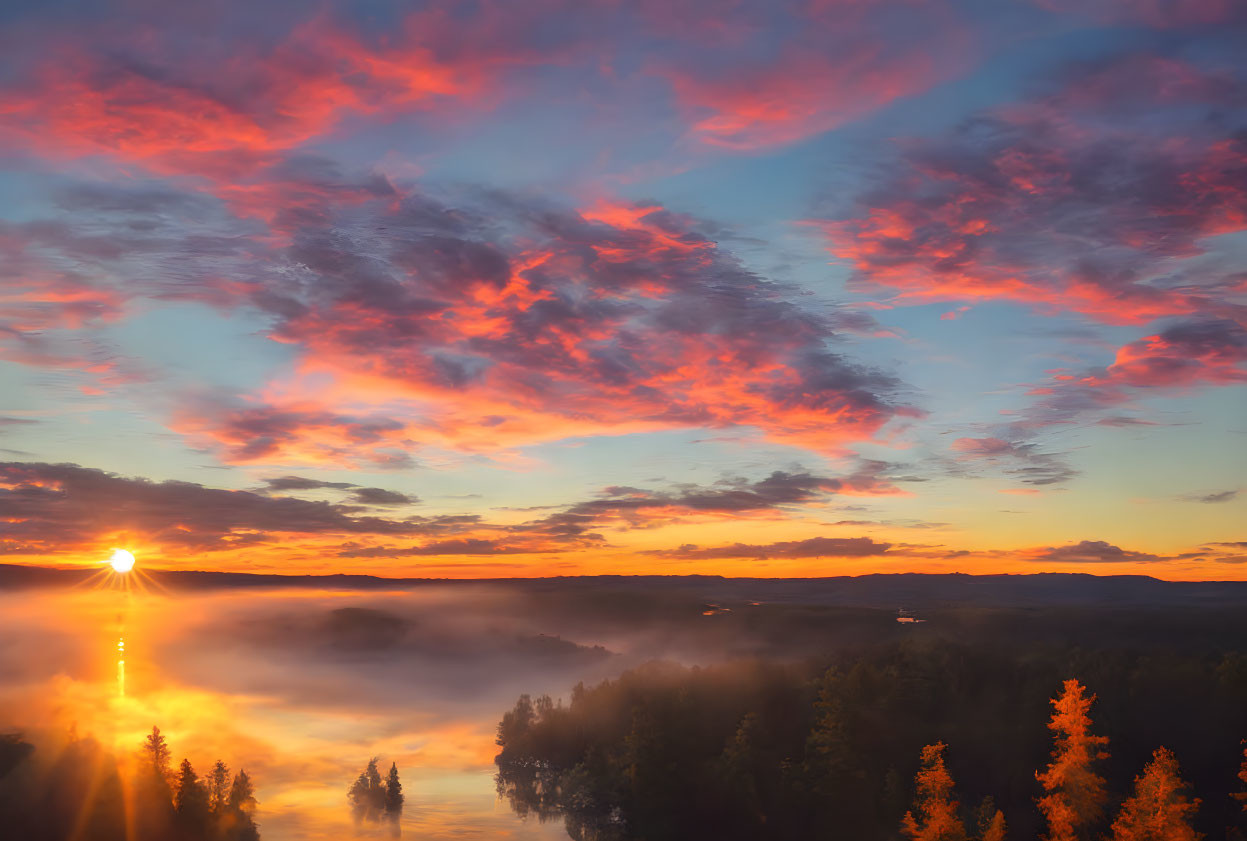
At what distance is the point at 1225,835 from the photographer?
96.9 m

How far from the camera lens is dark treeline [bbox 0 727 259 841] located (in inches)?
5659

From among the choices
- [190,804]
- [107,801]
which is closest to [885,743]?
[190,804]

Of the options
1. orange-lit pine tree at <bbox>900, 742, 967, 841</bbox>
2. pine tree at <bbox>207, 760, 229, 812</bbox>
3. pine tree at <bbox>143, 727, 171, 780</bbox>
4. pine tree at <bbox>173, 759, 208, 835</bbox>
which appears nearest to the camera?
orange-lit pine tree at <bbox>900, 742, 967, 841</bbox>

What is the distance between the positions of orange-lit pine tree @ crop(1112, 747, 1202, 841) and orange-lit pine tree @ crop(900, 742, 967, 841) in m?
15.6

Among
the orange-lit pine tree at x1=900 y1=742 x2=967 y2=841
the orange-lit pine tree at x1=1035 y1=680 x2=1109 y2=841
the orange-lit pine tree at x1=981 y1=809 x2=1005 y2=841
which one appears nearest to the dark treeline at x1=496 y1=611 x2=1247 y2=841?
the orange-lit pine tree at x1=981 y1=809 x2=1005 y2=841

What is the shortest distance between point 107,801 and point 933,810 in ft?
437

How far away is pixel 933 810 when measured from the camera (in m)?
95.9

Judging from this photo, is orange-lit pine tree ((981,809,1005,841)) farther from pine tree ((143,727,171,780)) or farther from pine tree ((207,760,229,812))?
pine tree ((143,727,171,780))

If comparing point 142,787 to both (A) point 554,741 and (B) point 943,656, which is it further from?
(B) point 943,656

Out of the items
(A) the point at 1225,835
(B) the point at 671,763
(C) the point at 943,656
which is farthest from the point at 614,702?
(A) the point at 1225,835

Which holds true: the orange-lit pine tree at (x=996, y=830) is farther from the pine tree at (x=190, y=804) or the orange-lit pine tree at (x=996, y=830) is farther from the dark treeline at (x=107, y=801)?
the pine tree at (x=190, y=804)

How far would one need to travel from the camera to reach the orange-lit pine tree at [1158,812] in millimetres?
78750

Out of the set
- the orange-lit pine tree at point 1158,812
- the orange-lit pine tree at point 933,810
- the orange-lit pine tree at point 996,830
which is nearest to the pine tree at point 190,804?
the orange-lit pine tree at point 933,810

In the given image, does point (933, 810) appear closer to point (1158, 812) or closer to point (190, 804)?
point (1158, 812)
